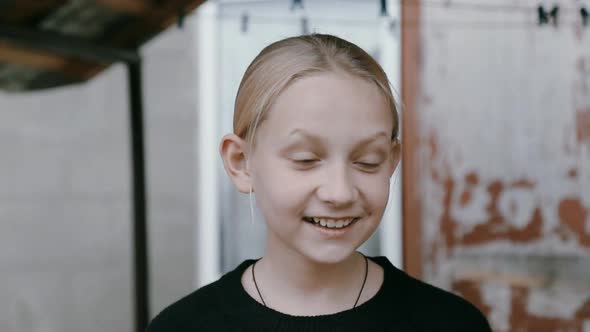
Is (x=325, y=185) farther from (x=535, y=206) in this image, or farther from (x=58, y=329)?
(x=58, y=329)

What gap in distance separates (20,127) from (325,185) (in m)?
2.14

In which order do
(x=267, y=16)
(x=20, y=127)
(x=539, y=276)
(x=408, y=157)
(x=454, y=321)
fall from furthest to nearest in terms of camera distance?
(x=20, y=127) → (x=267, y=16) → (x=408, y=157) → (x=539, y=276) → (x=454, y=321)

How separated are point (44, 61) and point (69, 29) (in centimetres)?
19

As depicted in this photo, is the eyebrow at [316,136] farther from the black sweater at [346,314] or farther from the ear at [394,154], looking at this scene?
the black sweater at [346,314]

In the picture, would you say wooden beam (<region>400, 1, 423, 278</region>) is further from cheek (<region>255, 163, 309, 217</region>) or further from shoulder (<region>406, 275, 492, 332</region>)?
cheek (<region>255, 163, 309, 217</region>)

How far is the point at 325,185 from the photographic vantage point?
107 cm

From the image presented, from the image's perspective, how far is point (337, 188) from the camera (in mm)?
1064

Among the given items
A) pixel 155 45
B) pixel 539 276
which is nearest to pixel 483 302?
pixel 539 276

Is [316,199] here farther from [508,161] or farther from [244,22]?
[244,22]

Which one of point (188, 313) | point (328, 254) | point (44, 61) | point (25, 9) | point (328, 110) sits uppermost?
point (25, 9)

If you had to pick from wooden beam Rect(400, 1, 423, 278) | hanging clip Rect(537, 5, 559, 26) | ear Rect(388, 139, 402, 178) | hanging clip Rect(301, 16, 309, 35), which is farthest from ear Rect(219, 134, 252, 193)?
hanging clip Rect(301, 16, 309, 35)

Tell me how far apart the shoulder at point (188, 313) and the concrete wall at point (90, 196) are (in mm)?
1670

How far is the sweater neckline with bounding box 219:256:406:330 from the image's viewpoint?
1.17 m

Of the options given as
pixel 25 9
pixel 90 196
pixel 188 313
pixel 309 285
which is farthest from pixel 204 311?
pixel 90 196
